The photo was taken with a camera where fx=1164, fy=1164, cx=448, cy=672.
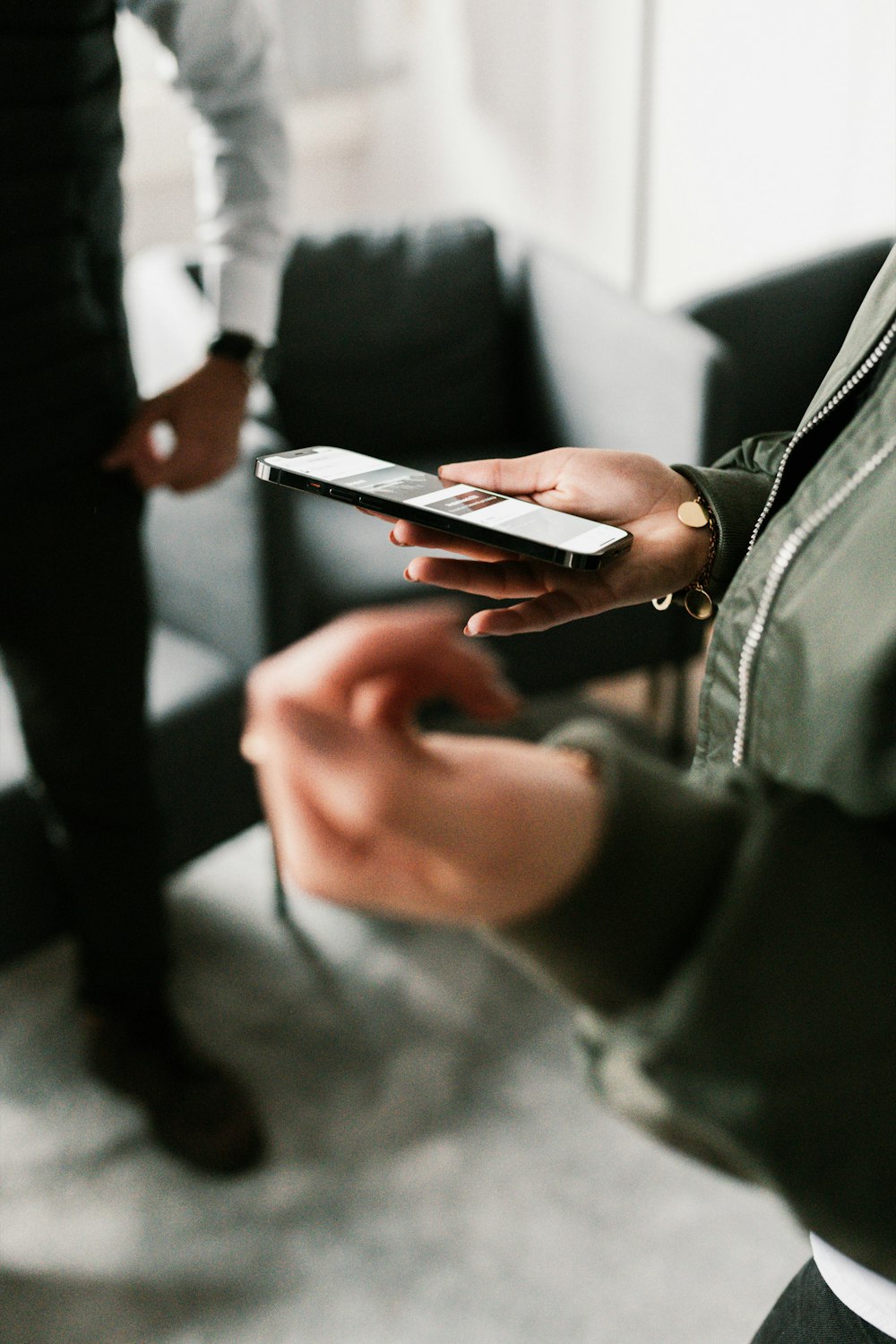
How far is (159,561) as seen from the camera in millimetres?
1455

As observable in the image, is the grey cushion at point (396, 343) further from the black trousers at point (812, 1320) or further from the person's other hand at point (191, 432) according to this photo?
the black trousers at point (812, 1320)

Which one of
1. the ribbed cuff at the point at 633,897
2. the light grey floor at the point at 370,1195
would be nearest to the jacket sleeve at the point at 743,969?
the ribbed cuff at the point at 633,897

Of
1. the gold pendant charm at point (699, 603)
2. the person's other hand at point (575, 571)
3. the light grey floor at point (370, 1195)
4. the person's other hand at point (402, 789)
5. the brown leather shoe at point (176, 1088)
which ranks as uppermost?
the person's other hand at point (402, 789)

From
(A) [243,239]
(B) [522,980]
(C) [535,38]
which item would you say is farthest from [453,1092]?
(C) [535,38]

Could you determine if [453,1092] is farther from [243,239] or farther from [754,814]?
[754,814]

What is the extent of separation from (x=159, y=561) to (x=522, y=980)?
0.68 metres

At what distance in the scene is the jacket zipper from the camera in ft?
1.31

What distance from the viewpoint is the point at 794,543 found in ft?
1.35

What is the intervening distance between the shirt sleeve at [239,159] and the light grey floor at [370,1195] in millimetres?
755

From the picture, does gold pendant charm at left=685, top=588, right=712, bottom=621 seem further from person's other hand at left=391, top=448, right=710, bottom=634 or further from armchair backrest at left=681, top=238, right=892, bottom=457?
armchair backrest at left=681, top=238, right=892, bottom=457

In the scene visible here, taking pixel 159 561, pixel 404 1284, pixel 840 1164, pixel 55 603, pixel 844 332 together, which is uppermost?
pixel 844 332

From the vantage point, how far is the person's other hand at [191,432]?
990mm

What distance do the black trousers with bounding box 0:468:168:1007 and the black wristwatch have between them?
0.17 metres

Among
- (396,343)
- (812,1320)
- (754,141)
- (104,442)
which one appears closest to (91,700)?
(104,442)
